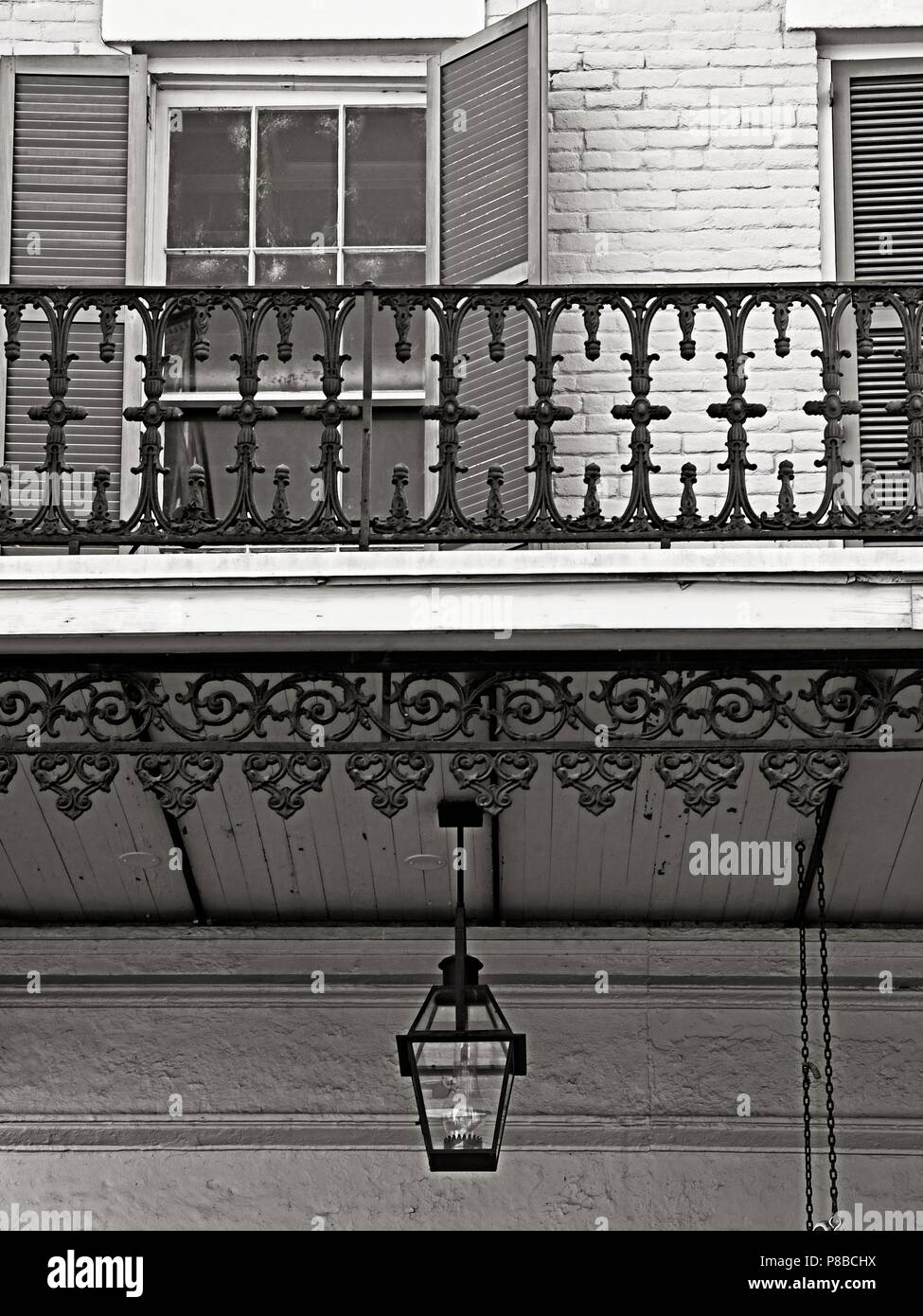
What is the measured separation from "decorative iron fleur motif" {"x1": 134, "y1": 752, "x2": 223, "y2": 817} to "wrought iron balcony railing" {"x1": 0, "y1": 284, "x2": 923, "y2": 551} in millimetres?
634

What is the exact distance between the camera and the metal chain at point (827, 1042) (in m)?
7.29

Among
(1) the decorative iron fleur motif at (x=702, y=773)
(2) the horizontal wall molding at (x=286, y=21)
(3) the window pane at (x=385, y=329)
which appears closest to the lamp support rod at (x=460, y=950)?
(1) the decorative iron fleur motif at (x=702, y=773)

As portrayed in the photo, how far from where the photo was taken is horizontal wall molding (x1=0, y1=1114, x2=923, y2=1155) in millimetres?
7598

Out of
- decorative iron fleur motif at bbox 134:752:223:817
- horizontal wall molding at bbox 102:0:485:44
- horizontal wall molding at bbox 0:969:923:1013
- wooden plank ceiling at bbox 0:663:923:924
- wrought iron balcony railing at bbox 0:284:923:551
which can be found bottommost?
horizontal wall molding at bbox 0:969:923:1013

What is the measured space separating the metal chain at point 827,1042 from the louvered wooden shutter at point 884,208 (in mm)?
1515

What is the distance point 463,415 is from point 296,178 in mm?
2006

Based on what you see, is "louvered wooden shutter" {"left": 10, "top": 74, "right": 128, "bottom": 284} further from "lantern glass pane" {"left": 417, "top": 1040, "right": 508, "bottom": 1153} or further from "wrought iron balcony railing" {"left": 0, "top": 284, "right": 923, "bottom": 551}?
"lantern glass pane" {"left": 417, "top": 1040, "right": 508, "bottom": 1153}

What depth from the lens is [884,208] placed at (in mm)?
8109

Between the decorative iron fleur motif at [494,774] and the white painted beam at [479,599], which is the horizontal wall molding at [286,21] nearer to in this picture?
the white painted beam at [479,599]

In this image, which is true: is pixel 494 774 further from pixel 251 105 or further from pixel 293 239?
pixel 251 105

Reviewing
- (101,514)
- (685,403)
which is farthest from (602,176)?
(101,514)

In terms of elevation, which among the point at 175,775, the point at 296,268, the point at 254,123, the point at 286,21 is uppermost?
the point at 286,21

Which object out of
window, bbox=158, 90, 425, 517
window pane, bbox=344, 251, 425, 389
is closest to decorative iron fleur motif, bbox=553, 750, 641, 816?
window, bbox=158, 90, 425, 517

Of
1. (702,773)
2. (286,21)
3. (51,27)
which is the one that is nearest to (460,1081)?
(702,773)
